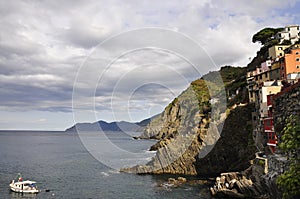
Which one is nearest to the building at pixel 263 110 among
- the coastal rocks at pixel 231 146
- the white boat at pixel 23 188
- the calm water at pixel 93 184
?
the coastal rocks at pixel 231 146

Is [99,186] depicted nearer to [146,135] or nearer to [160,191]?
[160,191]

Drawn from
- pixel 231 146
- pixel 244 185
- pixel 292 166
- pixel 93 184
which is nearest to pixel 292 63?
pixel 231 146

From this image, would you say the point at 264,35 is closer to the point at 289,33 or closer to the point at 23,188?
the point at 289,33

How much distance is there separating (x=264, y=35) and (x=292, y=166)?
70162 mm

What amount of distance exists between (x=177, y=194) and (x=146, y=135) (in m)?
152

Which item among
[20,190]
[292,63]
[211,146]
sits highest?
[292,63]

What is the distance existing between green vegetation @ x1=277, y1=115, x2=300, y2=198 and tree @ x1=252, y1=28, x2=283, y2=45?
65.1 m

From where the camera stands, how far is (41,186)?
166 feet

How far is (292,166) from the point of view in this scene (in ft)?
62.8

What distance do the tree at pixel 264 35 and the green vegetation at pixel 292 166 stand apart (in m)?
65.1

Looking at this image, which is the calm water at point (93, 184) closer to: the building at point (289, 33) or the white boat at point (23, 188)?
the white boat at point (23, 188)

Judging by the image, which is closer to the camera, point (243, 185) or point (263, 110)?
point (243, 185)

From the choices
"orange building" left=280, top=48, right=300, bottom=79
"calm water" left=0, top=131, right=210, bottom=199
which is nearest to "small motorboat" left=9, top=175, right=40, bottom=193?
"calm water" left=0, top=131, right=210, bottom=199

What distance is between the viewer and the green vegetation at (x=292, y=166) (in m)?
18.3
